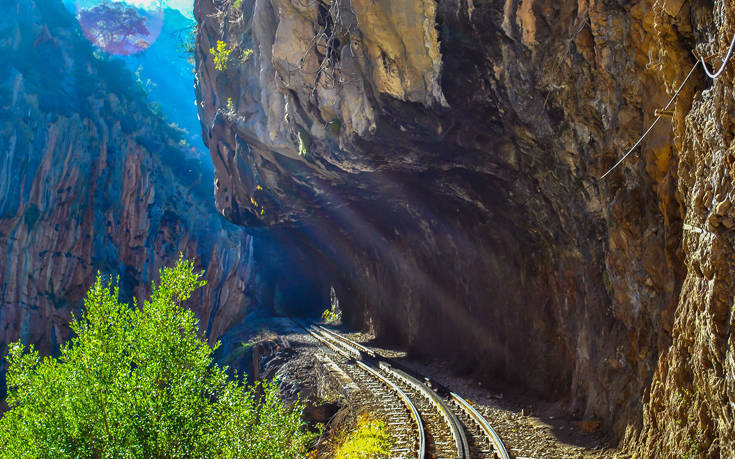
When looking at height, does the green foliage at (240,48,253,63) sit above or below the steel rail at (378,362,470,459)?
above

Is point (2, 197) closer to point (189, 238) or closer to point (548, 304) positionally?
point (189, 238)

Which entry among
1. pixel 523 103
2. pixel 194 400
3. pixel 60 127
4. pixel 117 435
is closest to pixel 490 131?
pixel 523 103

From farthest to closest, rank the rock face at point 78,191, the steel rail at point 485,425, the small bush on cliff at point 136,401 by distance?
1. the rock face at point 78,191
2. the steel rail at point 485,425
3. the small bush on cliff at point 136,401

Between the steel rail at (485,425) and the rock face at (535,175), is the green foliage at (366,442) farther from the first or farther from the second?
the rock face at (535,175)

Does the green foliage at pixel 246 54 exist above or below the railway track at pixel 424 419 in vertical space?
above

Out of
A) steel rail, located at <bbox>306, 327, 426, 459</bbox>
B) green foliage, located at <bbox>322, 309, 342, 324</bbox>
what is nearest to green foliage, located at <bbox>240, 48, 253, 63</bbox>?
steel rail, located at <bbox>306, 327, 426, 459</bbox>

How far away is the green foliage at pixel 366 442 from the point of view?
9094mm

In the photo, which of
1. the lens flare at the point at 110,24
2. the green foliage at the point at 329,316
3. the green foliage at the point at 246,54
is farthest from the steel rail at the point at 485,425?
the lens flare at the point at 110,24

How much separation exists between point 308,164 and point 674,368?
626 inches

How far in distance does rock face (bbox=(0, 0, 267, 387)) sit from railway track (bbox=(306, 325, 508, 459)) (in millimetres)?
19603

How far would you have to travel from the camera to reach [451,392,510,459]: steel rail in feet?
28.7

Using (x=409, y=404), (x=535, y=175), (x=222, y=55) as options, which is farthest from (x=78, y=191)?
(x=535, y=175)

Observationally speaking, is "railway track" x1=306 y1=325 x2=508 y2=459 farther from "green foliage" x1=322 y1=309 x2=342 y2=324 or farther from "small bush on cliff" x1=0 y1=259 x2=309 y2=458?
"green foliage" x1=322 y1=309 x2=342 y2=324

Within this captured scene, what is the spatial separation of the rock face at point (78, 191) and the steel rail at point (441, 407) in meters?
20.4
